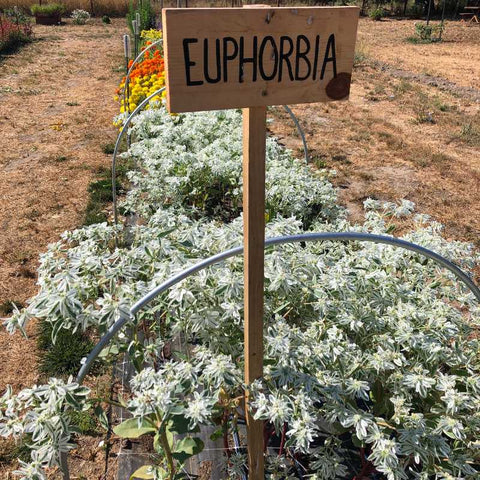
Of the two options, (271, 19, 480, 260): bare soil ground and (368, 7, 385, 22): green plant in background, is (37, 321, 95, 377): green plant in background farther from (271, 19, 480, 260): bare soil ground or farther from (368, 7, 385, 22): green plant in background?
(368, 7, 385, 22): green plant in background

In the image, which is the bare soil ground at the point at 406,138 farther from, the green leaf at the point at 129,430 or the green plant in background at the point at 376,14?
the green plant in background at the point at 376,14

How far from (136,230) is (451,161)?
14.3 feet

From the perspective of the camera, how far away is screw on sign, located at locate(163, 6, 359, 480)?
3.58ft

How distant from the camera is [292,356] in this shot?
152cm

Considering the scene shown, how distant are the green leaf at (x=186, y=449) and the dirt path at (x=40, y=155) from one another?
941mm

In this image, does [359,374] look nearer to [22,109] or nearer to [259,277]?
[259,277]

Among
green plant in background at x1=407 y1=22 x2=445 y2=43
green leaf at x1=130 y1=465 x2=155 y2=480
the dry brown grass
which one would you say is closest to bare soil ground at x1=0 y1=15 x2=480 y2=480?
green leaf at x1=130 y1=465 x2=155 y2=480

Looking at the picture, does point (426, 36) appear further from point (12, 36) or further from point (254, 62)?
point (254, 62)

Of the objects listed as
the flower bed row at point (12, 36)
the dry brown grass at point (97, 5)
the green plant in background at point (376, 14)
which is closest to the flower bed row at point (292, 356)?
the flower bed row at point (12, 36)

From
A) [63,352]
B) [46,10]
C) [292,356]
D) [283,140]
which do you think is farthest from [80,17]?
[292,356]

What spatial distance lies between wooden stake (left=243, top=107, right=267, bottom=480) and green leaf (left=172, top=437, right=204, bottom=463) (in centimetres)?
18

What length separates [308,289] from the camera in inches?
71.2

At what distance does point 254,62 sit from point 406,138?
5.38m

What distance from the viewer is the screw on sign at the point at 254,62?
1.09 metres
